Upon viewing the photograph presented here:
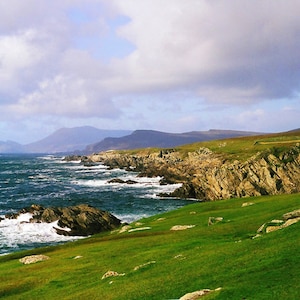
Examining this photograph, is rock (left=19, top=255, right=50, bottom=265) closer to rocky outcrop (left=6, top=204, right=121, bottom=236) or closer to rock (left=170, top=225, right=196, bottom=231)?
rock (left=170, top=225, right=196, bottom=231)

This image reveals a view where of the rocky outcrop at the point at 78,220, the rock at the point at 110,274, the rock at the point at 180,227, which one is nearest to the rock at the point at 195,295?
the rock at the point at 110,274

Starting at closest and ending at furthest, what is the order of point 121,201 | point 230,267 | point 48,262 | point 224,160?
point 230,267, point 48,262, point 121,201, point 224,160

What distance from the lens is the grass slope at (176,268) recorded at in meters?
21.7

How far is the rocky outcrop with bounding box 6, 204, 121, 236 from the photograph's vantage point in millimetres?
76188

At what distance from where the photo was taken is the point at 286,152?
11856 centimetres

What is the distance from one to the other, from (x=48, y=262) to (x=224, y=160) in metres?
131

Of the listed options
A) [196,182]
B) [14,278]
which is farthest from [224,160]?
[14,278]

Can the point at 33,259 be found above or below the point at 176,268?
below

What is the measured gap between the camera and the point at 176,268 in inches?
1133

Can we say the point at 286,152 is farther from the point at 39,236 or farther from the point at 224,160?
the point at 39,236

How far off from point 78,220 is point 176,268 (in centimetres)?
5316

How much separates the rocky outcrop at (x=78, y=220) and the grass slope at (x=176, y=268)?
2715 centimetres

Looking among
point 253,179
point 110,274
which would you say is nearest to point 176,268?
point 110,274

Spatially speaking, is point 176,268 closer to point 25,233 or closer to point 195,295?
point 195,295
